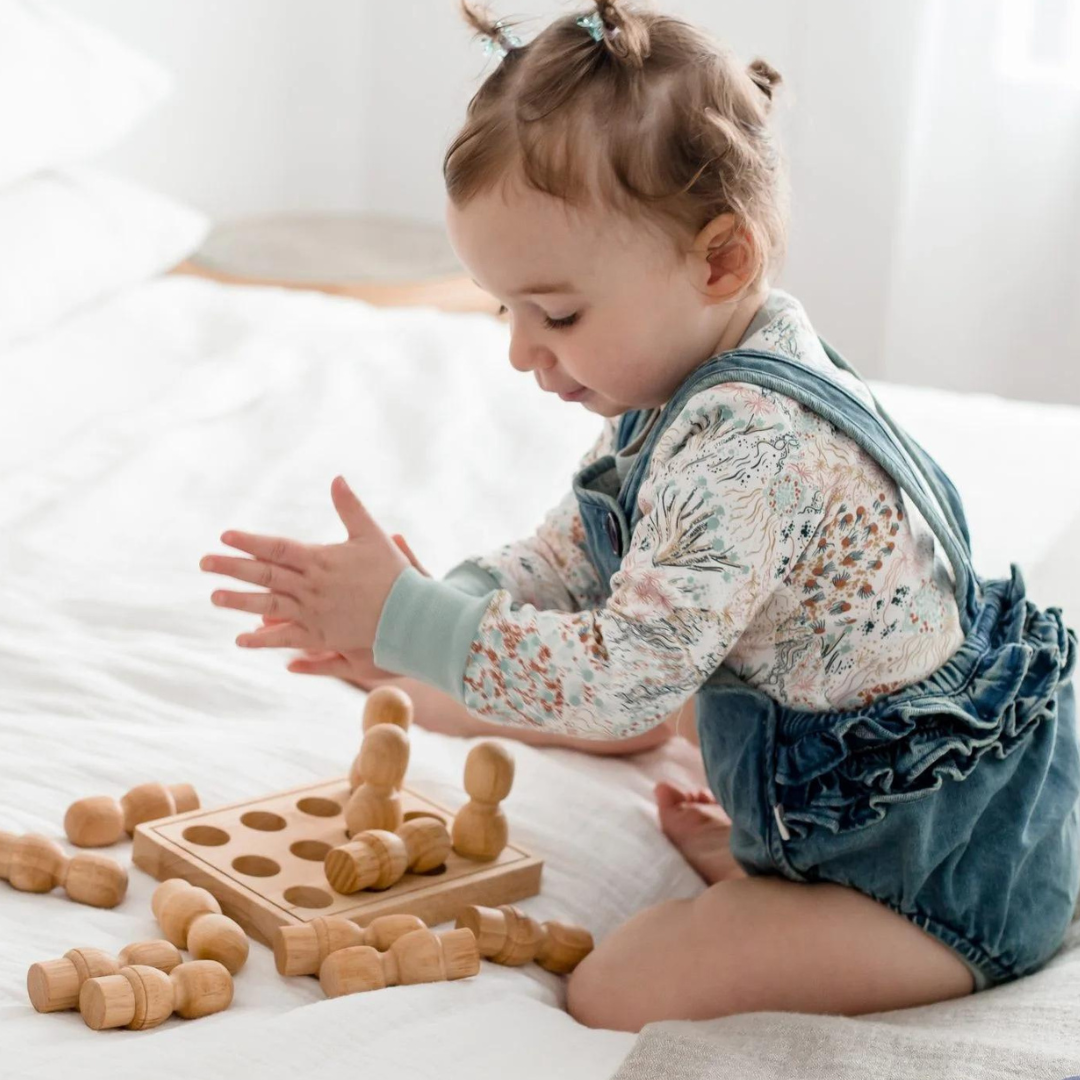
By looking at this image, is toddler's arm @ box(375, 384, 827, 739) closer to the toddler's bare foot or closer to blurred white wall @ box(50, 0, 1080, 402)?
the toddler's bare foot

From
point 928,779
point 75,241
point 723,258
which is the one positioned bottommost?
point 928,779

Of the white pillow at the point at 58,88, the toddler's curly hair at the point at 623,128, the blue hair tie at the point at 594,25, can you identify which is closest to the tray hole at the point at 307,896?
the toddler's curly hair at the point at 623,128

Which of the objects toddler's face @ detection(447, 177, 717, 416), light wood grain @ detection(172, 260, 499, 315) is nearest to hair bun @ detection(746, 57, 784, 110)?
toddler's face @ detection(447, 177, 717, 416)

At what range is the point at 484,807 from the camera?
948 mm

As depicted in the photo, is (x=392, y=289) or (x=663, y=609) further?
(x=392, y=289)

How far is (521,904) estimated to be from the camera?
93 cm

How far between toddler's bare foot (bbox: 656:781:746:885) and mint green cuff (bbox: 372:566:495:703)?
0.63 ft

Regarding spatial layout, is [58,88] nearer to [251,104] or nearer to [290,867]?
[251,104]

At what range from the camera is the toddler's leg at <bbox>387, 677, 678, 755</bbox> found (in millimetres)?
1092

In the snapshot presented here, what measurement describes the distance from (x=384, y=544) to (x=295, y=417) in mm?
612

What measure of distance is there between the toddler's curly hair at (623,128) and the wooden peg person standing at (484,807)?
0.32 meters

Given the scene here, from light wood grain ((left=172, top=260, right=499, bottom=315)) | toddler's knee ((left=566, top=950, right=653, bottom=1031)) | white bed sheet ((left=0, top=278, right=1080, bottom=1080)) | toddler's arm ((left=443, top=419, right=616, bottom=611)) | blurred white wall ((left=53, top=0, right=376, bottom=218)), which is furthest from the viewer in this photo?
blurred white wall ((left=53, top=0, right=376, bottom=218))

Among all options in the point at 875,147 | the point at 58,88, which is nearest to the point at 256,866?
the point at 58,88

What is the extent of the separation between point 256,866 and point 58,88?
108 cm
